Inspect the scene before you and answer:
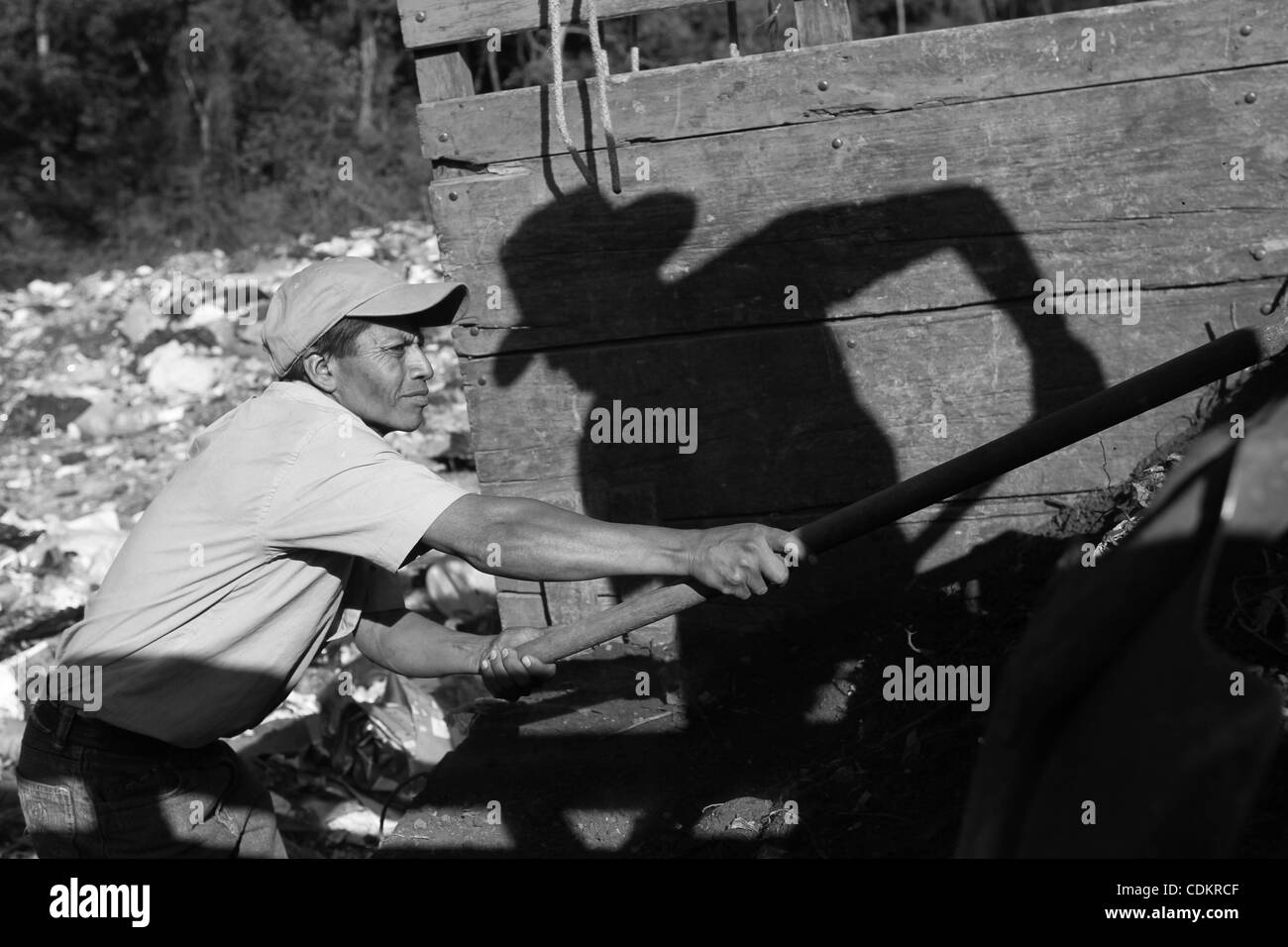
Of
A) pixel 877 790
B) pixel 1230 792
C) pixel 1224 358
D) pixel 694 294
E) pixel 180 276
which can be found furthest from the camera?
pixel 180 276

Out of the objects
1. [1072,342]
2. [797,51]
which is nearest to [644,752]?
[1072,342]

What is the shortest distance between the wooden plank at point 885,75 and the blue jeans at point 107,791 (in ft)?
6.02

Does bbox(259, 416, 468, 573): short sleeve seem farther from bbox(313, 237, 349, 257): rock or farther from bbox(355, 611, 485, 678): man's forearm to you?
bbox(313, 237, 349, 257): rock

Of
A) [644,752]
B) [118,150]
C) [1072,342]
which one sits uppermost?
[118,150]

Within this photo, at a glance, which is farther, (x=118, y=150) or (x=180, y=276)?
(x=118, y=150)

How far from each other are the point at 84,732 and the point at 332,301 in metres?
1.11

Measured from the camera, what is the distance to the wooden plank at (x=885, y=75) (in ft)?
10.7

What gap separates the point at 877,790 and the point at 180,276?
10.7 m

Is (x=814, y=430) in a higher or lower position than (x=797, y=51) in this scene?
lower

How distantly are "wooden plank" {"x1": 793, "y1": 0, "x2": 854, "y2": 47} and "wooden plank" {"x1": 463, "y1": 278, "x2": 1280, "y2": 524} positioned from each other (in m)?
0.78

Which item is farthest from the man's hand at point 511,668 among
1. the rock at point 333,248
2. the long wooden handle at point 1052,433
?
the rock at point 333,248

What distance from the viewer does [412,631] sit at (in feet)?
10.9
